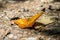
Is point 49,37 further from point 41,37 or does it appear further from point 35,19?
point 35,19


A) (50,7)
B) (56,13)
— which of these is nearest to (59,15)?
(56,13)

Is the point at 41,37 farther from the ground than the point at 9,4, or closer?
closer

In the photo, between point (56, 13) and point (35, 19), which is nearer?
point (35, 19)

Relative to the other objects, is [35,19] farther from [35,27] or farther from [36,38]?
[36,38]

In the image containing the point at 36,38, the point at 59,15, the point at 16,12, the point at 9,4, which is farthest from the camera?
the point at 9,4

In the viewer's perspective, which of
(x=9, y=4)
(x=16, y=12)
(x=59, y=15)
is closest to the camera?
(x=59, y=15)

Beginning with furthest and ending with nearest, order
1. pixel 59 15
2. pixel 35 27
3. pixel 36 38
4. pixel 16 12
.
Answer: pixel 16 12 < pixel 59 15 < pixel 35 27 < pixel 36 38

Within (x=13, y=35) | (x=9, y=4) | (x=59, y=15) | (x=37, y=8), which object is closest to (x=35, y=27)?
(x=13, y=35)
